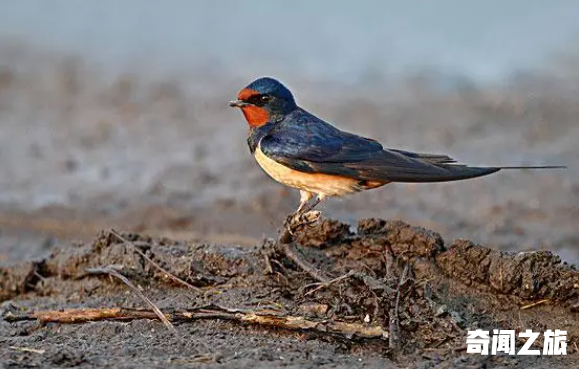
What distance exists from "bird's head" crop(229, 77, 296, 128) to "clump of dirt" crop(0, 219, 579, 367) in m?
0.54

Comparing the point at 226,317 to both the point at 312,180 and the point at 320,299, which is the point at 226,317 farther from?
the point at 312,180

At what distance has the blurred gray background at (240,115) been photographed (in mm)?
8031

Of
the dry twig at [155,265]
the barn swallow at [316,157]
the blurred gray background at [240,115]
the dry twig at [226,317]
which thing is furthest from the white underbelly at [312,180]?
the blurred gray background at [240,115]

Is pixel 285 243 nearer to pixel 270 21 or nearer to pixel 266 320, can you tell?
pixel 266 320

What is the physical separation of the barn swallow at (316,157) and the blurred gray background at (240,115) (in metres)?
1.81

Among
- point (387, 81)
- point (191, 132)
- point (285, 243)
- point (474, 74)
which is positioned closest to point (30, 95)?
point (191, 132)

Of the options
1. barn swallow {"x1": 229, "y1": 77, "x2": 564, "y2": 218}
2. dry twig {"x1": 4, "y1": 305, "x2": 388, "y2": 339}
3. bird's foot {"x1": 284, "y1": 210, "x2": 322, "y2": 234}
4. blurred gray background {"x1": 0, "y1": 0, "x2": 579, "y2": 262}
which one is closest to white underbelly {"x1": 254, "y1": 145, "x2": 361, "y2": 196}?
barn swallow {"x1": 229, "y1": 77, "x2": 564, "y2": 218}

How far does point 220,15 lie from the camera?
14.1m

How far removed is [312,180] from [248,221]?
8.46 feet

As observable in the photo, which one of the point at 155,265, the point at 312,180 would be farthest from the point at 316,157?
the point at 155,265

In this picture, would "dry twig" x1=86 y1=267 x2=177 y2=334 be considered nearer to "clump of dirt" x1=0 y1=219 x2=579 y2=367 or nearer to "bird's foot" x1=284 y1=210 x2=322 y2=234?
"clump of dirt" x1=0 y1=219 x2=579 y2=367

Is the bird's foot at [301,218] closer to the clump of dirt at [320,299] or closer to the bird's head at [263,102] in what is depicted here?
the clump of dirt at [320,299]

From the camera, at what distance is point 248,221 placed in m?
7.83

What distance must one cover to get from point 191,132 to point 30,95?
2.31m
